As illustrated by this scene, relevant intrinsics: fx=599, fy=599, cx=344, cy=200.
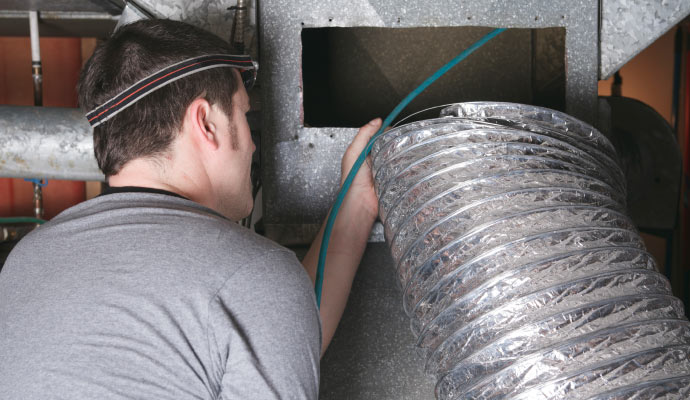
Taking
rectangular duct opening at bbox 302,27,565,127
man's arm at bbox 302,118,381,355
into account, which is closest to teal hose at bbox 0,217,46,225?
rectangular duct opening at bbox 302,27,565,127

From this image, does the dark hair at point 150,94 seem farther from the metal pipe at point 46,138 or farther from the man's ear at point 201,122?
the metal pipe at point 46,138

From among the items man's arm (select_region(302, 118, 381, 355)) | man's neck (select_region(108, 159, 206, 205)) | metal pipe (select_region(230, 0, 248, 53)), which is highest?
metal pipe (select_region(230, 0, 248, 53))

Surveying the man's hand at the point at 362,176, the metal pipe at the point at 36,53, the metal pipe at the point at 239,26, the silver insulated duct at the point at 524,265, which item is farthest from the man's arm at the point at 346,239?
the metal pipe at the point at 36,53

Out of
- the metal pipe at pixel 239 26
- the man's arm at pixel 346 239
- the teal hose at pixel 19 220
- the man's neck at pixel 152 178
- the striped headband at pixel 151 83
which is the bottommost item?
the teal hose at pixel 19 220

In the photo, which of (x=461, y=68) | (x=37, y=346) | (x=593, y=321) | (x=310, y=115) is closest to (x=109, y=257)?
(x=37, y=346)

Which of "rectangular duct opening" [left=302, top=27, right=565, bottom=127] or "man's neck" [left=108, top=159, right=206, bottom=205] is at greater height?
"rectangular duct opening" [left=302, top=27, right=565, bottom=127]

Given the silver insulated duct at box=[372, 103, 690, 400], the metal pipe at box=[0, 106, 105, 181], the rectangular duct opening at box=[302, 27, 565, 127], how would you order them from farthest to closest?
the rectangular duct opening at box=[302, 27, 565, 127] < the metal pipe at box=[0, 106, 105, 181] < the silver insulated duct at box=[372, 103, 690, 400]

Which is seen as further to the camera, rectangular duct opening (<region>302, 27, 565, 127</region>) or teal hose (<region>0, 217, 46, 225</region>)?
teal hose (<region>0, 217, 46, 225</region>)

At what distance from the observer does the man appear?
763 mm

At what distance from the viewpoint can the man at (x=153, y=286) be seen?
76 centimetres

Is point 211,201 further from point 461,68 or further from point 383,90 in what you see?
point 461,68

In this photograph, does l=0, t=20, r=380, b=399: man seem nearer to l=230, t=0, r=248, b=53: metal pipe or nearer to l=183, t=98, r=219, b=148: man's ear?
l=183, t=98, r=219, b=148: man's ear

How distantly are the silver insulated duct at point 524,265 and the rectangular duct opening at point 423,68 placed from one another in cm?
62

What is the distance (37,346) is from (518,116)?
0.78 meters
